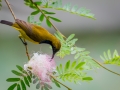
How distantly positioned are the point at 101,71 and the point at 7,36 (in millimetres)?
763

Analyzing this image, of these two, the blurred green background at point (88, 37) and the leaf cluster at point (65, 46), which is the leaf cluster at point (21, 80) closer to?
the leaf cluster at point (65, 46)

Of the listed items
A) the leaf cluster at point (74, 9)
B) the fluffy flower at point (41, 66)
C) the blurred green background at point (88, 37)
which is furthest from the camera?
the blurred green background at point (88, 37)

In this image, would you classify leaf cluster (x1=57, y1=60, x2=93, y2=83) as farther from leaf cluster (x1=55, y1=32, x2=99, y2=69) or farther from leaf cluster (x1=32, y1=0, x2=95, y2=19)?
leaf cluster (x1=32, y1=0, x2=95, y2=19)

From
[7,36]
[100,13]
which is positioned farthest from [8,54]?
[100,13]

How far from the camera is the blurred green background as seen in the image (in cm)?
185

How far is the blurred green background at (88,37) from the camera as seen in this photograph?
6.06 ft

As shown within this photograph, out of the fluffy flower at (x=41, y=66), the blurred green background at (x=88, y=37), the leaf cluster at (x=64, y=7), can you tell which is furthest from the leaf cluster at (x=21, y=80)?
the blurred green background at (x=88, y=37)

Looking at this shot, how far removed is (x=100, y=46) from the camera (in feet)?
6.92

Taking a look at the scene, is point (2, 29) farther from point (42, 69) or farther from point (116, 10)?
point (42, 69)

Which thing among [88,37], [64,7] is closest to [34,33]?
[64,7]

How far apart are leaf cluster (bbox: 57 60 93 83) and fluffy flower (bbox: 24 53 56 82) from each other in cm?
2

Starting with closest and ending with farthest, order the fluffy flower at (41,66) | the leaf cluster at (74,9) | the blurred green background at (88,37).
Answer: the fluffy flower at (41,66)
the leaf cluster at (74,9)
the blurred green background at (88,37)

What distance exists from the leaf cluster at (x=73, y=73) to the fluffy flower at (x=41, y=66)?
0.08ft

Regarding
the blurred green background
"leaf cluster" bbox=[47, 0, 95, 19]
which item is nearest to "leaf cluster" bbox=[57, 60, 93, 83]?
"leaf cluster" bbox=[47, 0, 95, 19]
